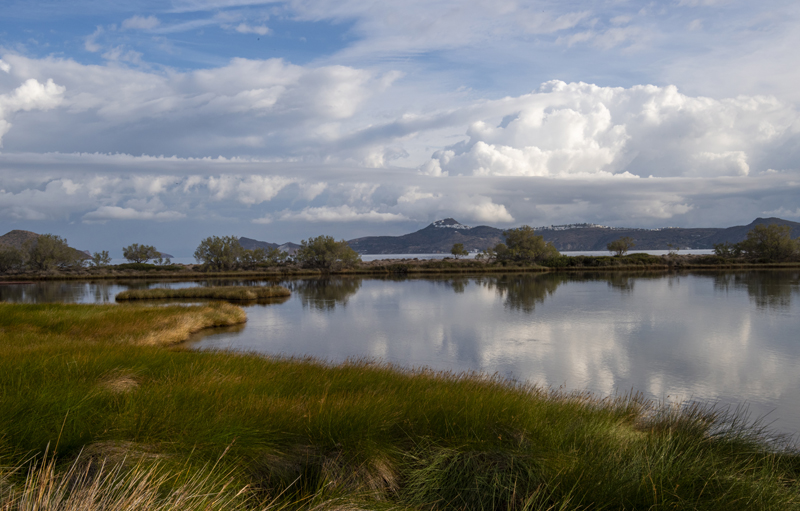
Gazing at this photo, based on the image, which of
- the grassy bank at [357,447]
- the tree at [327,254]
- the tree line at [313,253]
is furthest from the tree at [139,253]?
the grassy bank at [357,447]

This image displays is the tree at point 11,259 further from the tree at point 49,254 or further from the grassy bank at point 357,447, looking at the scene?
the grassy bank at point 357,447

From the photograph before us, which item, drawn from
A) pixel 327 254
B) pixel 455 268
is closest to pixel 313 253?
pixel 327 254

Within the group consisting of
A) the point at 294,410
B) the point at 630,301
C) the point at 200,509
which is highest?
the point at 200,509

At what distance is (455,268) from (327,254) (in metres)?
23.4

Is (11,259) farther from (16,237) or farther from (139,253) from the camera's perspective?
(16,237)

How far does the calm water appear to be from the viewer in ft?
42.0

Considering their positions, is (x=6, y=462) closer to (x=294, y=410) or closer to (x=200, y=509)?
(x=200, y=509)

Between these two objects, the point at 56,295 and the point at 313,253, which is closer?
the point at 56,295

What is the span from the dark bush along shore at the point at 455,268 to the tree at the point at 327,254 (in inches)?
115

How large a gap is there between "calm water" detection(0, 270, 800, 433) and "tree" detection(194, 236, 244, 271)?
185 feet

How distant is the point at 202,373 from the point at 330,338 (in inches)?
525

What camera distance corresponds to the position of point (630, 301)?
108ft

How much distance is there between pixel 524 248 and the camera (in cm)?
9494

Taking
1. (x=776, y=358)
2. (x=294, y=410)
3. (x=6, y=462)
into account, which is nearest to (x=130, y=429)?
(x=6, y=462)
